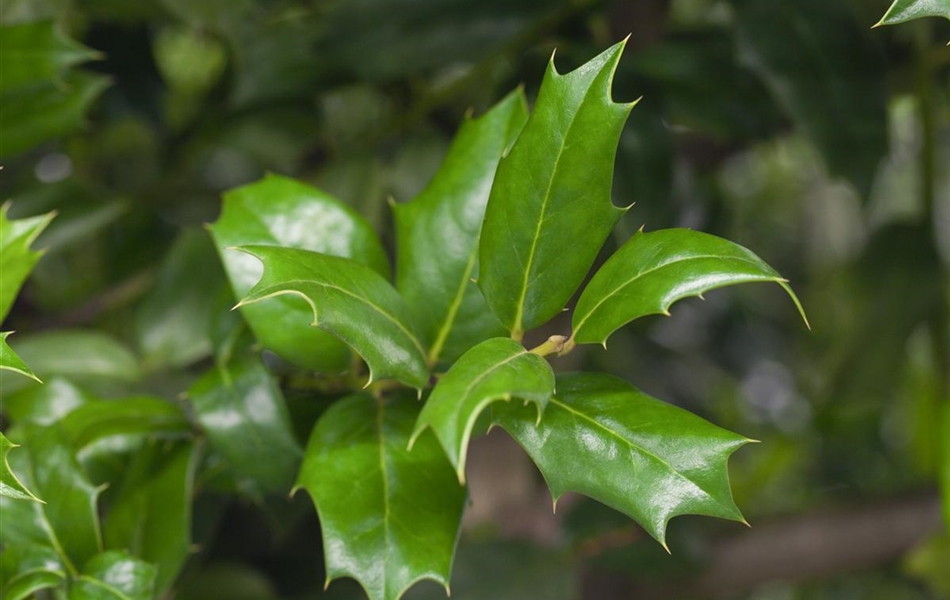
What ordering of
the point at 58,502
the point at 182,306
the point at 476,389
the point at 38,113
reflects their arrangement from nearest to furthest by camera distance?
the point at 476,389 < the point at 58,502 < the point at 38,113 < the point at 182,306

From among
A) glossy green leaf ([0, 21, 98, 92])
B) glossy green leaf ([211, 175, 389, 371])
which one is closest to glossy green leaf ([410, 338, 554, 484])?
glossy green leaf ([211, 175, 389, 371])

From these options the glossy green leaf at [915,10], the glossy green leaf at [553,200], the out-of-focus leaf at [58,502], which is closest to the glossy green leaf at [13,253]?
the out-of-focus leaf at [58,502]

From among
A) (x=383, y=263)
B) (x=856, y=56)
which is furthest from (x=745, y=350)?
(x=383, y=263)

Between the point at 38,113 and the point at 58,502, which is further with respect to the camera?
the point at 38,113

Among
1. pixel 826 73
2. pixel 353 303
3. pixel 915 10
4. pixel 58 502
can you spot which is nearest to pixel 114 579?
pixel 58 502

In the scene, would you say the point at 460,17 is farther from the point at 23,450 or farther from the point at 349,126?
the point at 23,450

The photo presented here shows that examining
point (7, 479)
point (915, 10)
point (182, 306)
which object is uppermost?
point (915, 10)

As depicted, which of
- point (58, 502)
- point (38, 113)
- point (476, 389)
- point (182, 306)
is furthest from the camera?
point (182, 306)

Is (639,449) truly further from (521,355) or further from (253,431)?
(253,431)
